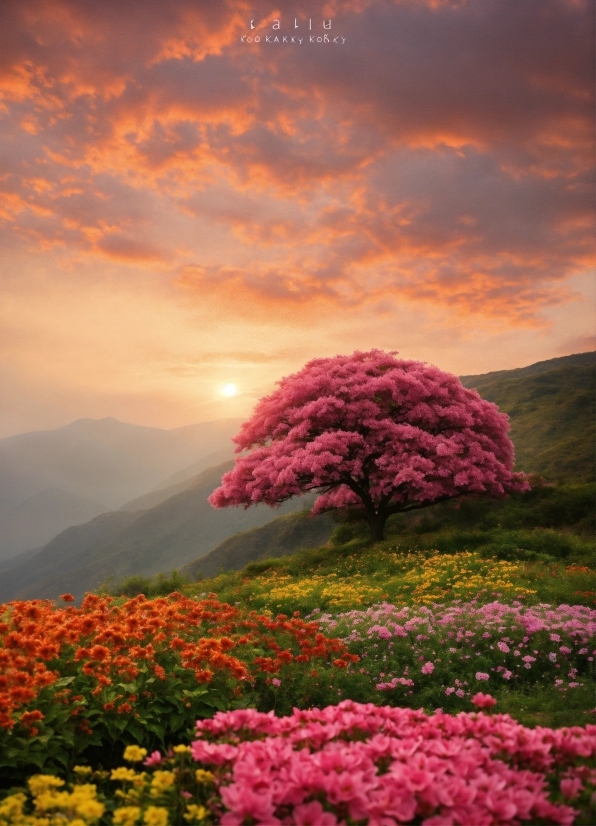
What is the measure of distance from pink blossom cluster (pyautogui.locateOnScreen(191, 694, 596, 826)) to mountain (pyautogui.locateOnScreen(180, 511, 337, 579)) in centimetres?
2416

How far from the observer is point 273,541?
4156 centimetres

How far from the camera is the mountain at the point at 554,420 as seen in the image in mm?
29031

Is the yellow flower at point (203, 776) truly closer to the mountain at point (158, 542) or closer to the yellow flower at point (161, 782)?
the yellow flower at point (161, 782)

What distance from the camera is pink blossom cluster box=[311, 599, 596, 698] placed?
8.03m

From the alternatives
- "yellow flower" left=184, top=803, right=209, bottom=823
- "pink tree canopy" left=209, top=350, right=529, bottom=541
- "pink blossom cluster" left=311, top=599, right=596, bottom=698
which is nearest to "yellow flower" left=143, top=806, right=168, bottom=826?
"yellow flower" left=184, top=803, right=209, bottom=823

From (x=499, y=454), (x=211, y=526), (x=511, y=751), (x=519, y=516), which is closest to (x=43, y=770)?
(x=511, y=751)

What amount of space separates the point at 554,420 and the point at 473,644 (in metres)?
34.0

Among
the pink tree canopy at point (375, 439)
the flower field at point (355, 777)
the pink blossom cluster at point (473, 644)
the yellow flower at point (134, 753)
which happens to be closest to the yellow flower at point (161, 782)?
the flower field at point (355, 777)

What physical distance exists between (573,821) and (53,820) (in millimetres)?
2761

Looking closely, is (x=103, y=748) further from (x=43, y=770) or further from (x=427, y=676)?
(x=427, y=676)

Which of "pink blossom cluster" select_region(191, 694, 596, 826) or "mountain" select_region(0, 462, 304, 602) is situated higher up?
"pink blossom cluster" select_region(191, 694, 596, 826)

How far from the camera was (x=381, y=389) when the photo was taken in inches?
747

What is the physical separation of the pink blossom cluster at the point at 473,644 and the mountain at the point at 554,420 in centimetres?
1485

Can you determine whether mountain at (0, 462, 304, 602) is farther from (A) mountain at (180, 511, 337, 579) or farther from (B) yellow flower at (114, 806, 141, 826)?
(B) yellow flower at (114, 806, 141, 826)
